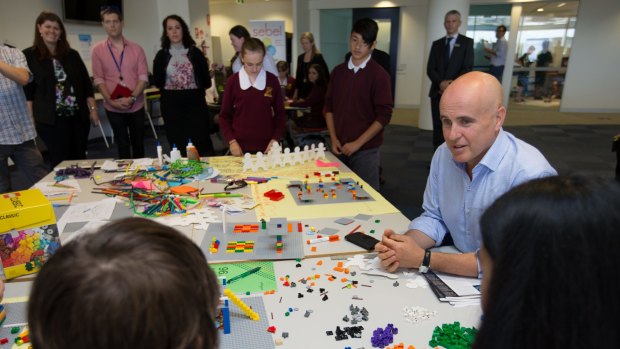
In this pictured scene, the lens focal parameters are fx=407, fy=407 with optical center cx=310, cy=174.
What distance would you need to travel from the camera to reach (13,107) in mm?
2889

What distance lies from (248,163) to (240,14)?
1046 cm

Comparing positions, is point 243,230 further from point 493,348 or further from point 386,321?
point 493,348

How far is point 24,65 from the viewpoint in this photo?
2.78 meters

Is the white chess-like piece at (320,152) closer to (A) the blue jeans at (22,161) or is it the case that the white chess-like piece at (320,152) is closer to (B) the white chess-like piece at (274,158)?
(B) the white chess-like piece at (274,158)

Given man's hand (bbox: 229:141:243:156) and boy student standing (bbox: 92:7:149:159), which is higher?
boy student standing (bbox: 92:7:149:159)

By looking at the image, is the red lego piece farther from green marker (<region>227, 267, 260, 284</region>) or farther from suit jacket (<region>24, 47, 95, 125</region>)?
suit jacket (<region>24, 47, 95, 125</region>)

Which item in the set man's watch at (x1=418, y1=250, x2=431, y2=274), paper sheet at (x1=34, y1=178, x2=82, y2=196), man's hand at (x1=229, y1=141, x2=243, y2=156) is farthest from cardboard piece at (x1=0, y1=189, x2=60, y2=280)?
man's hand at (x1=229, y1=141, x2=243, y2=156)

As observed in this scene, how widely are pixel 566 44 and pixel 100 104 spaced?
32.0 feet

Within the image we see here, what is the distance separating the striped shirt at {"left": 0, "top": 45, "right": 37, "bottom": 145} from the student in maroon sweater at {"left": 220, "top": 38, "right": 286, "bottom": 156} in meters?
1.40

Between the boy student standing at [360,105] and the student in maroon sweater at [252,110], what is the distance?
44 centimetres

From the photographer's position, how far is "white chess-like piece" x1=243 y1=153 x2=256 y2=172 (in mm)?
2594

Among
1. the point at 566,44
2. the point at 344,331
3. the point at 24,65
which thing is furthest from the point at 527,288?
the point at 566,44

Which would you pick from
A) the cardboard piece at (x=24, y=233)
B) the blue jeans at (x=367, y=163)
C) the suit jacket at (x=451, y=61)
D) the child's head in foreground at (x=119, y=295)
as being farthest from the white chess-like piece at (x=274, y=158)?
the suit jacket at (x=451, y=61)

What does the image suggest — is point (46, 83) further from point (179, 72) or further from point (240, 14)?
point (240, 14)
